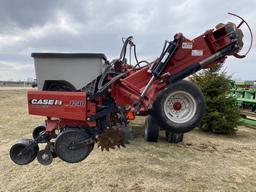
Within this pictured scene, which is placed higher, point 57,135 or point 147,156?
point 57,135

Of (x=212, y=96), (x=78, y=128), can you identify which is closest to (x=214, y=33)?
(x=78, y=128)

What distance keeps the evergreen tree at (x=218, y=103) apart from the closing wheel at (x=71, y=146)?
8.09 m

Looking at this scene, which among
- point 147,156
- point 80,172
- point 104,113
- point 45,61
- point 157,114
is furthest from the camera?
point 147,156

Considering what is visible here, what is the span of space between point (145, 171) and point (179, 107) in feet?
10.9

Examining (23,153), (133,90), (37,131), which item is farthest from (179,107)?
(37,131)

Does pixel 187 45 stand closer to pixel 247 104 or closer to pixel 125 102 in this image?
pixel 125 102

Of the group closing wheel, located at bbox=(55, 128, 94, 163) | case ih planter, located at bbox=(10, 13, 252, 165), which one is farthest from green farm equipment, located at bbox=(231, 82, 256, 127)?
closing wheel, located at bbox=(55, 128, 94, 163)

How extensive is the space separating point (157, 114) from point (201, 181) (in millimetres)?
3209

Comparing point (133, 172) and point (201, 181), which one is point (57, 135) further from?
point (201, 181)

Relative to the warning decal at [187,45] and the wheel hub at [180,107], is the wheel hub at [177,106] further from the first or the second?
the warning decal at [187,45]

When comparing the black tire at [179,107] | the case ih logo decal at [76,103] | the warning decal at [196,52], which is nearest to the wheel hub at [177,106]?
the black tire at [179,107]

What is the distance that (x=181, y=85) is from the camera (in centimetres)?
272

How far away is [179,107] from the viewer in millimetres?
2801

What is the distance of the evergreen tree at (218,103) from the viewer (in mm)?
10508
